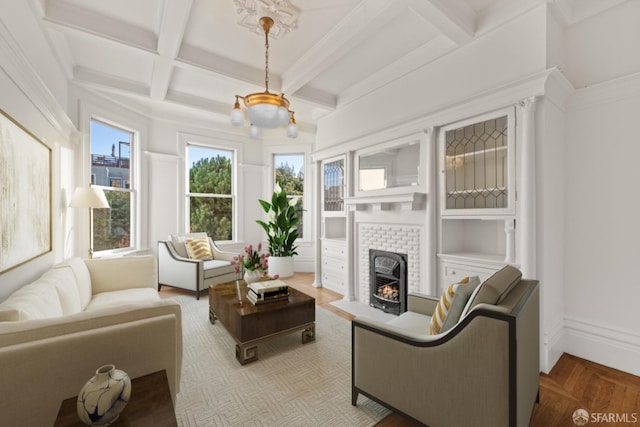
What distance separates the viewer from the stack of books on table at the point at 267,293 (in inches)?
103

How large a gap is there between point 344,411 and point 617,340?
7.45 ft

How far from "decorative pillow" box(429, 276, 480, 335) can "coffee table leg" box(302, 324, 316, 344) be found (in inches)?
52.9

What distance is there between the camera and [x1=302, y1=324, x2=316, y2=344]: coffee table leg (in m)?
2.72

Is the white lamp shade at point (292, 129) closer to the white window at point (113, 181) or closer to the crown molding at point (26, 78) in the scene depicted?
the crown molding at point (26, 78)

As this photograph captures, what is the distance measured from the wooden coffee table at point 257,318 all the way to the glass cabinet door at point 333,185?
1.77 metres

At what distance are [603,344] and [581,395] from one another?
26.9 inches

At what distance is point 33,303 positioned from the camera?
5.16 ft

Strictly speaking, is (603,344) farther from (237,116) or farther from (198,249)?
(198,249)

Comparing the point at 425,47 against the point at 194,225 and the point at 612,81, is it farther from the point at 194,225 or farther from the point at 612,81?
the point at 194,225

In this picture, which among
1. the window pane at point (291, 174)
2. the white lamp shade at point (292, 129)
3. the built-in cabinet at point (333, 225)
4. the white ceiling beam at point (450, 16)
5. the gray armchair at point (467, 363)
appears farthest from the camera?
the window pane at point (291, 174)

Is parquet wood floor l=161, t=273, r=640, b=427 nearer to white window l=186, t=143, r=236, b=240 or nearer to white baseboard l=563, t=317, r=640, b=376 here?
white baseboard l=563, t=317, r=640, b=376

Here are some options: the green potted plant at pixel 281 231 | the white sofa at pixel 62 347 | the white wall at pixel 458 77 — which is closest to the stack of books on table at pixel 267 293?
the white sofa at pixel 62 347

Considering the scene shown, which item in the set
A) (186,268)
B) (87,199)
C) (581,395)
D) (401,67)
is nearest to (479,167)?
(401,67)

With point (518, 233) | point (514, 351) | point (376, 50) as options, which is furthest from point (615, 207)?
point (376, 50)
